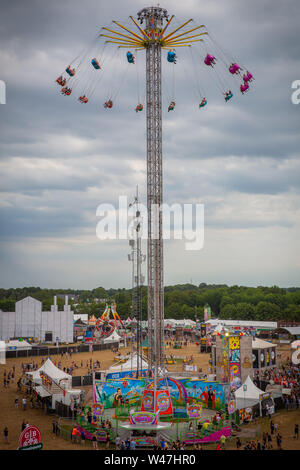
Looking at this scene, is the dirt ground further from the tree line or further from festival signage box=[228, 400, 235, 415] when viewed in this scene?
the tree line

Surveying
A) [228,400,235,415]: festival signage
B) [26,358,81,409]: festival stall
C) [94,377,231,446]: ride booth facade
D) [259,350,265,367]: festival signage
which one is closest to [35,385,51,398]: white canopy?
[26,358,81,409]: festival stall

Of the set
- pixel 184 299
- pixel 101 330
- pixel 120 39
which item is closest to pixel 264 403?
pixel 120 39

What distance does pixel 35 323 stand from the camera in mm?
69938

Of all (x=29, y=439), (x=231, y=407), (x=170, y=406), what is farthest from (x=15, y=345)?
(x=29, y=439)

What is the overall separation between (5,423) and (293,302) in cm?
9472

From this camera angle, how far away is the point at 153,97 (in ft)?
96.2

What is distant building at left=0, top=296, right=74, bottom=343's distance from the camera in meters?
69.1

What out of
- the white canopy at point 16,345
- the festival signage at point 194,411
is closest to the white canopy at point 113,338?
the white canopy at point 16,345

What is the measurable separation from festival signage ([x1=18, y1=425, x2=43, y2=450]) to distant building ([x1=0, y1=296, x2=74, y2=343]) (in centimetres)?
5682

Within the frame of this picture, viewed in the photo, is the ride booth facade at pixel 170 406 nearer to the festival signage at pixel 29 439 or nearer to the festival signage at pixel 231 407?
the festival signage at pixel 231 407

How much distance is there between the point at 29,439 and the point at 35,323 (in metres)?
58.3

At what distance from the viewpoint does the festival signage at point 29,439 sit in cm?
1362

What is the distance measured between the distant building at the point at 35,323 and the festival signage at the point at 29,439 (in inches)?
2237

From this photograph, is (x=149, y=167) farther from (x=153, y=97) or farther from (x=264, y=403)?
(x=264, y=403)
